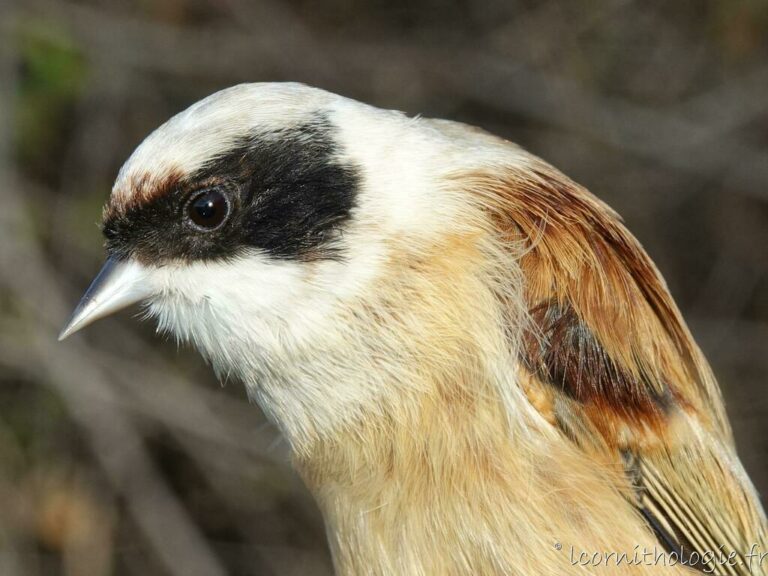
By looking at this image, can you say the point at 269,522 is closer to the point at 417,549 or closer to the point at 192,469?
the point at 192,469

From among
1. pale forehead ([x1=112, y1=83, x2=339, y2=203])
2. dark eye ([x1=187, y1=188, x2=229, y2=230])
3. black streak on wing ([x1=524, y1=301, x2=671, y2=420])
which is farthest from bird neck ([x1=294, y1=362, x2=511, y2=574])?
pale forehead ([x1=112, y1=83, x2=339, y2=203])

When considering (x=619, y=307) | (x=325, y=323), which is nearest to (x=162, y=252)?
(x=325, y=323)

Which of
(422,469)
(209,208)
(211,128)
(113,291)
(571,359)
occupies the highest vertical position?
(211,128)

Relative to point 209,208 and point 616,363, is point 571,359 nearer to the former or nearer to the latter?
point 616,363

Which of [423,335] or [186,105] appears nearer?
[423,335]

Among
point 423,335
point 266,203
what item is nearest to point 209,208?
point 266,203

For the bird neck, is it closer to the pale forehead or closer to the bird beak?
the bird beak

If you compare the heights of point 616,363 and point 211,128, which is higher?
point 211,128
